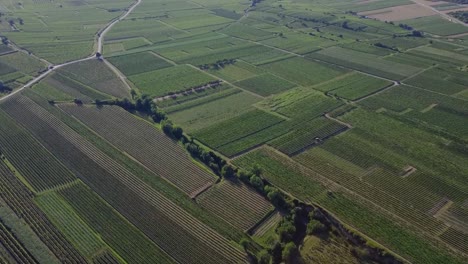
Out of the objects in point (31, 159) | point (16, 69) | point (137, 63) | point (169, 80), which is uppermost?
point (16, 69)

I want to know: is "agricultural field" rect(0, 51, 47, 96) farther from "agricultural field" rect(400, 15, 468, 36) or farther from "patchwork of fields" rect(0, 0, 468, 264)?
"agricultural field" rect(400, 15, 468, 36)

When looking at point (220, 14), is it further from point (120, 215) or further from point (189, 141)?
point (120, 215)

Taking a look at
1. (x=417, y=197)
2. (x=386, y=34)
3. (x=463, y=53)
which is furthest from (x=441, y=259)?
(x=386, y=34)

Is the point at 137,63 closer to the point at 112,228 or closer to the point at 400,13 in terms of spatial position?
the point at 112,228

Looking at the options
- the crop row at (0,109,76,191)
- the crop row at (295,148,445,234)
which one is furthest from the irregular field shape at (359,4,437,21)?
the crop row at (0,109,76,191)

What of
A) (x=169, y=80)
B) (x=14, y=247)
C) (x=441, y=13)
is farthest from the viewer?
(x=441, y=13)

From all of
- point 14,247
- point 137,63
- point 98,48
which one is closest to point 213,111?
point 137,63

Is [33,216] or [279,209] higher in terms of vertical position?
[33,216]
